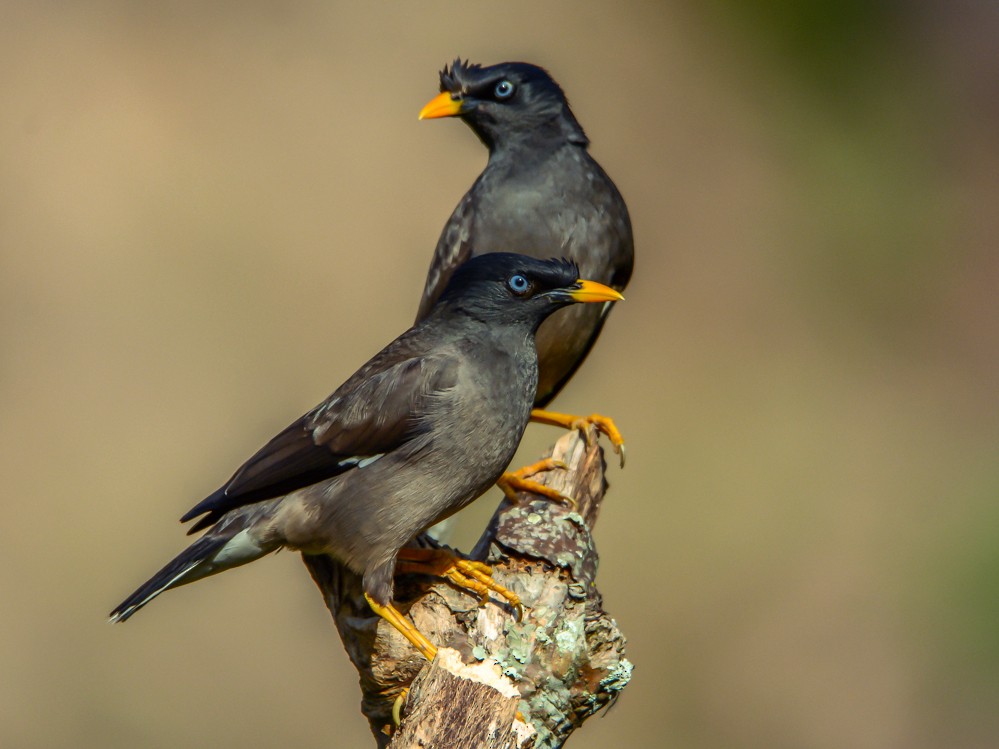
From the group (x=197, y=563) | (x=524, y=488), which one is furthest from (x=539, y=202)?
(x=197, y=563)

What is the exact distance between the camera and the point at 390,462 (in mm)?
4465

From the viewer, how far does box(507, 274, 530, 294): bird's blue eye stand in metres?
4.68

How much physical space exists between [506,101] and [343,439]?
2196 millimetres

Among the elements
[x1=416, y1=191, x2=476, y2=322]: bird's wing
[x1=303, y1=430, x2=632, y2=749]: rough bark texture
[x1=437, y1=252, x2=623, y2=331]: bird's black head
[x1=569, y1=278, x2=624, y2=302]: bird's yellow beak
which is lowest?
[x1=303, y1=430, x2=632, y2=749]: rough bark texture

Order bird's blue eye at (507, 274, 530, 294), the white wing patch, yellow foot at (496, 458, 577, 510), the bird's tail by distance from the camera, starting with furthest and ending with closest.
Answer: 1. yellow foot at (496, 458, 577, 510)
2. bird's blue eye at (507, 274, 530, 294)
3. the white wing patch
4. the bird's tail

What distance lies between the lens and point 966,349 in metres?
11.8

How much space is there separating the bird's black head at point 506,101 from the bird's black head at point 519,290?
1.40 meters

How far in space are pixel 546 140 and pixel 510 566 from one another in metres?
2.25

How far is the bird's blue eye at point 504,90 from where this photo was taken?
5.92 metres

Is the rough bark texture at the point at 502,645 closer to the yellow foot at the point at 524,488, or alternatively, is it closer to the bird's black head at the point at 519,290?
the yellow foot at the point at 524,488

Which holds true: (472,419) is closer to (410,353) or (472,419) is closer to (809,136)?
(410,353)

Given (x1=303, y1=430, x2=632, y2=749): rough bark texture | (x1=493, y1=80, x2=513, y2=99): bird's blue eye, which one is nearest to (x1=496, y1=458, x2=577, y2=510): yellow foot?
(x1=303, y1=430, x2=632, y2=749): rough bark texture

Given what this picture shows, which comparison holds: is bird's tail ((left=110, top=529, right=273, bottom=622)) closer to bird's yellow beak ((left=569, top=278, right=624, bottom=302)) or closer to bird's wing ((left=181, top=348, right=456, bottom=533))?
bird's wing ((left=181, top=348, right=456, bottom=533))

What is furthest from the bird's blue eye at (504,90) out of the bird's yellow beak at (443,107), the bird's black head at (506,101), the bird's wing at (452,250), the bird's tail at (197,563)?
the bird's tail at (197,563)
